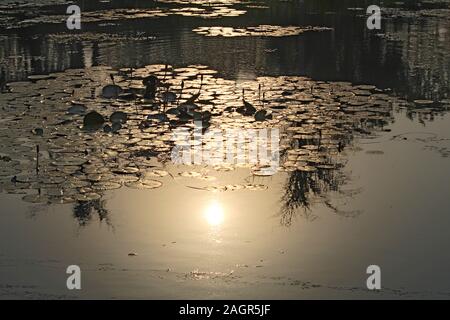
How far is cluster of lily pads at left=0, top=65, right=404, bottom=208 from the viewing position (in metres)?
6.17

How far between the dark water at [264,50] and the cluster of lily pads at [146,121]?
515mm

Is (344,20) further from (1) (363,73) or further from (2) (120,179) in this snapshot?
(2) (120,179)

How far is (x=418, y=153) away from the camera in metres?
6.85

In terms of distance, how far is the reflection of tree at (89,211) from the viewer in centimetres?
553

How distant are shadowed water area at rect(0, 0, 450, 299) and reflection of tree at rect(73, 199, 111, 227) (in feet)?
0.04

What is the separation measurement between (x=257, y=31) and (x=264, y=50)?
6.30 feet

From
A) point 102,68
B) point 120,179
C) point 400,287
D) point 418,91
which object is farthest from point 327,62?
point 400,287

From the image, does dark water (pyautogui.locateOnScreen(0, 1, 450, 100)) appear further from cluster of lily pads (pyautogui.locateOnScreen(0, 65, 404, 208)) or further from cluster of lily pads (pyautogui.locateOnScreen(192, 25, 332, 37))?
cluster of lily pads (pyautogui.locateOnScreen(0, 65, 404, 208))

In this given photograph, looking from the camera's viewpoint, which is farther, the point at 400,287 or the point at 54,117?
the point at 54,117
